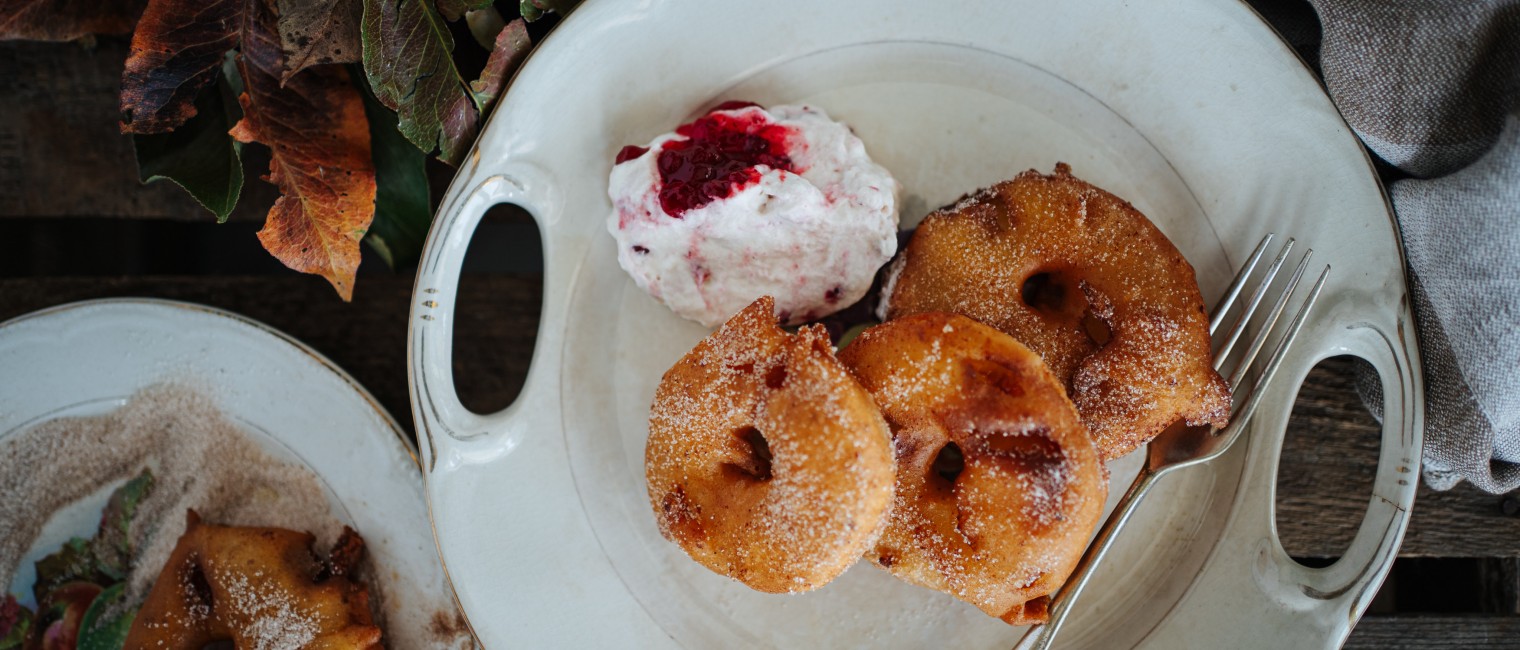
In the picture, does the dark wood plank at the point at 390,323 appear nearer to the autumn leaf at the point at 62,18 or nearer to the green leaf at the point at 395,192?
the green leaf at the point at 395,192

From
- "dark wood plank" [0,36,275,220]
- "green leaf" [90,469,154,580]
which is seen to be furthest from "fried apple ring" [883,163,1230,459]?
"green leaf" [90,469,154,580]

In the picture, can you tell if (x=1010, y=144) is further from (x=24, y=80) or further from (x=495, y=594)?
(x=24, y=80)

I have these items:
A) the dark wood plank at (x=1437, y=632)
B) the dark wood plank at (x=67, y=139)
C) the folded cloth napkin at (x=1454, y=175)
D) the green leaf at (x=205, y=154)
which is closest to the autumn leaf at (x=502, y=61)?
the green leaf at (x=205, y=154)

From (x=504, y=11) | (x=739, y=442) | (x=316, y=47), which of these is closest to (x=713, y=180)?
(x=739, y=442)

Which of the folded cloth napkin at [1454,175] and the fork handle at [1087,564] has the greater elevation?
the folded cloth napkin at [1454,175]

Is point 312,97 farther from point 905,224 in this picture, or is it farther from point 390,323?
point 905,224
